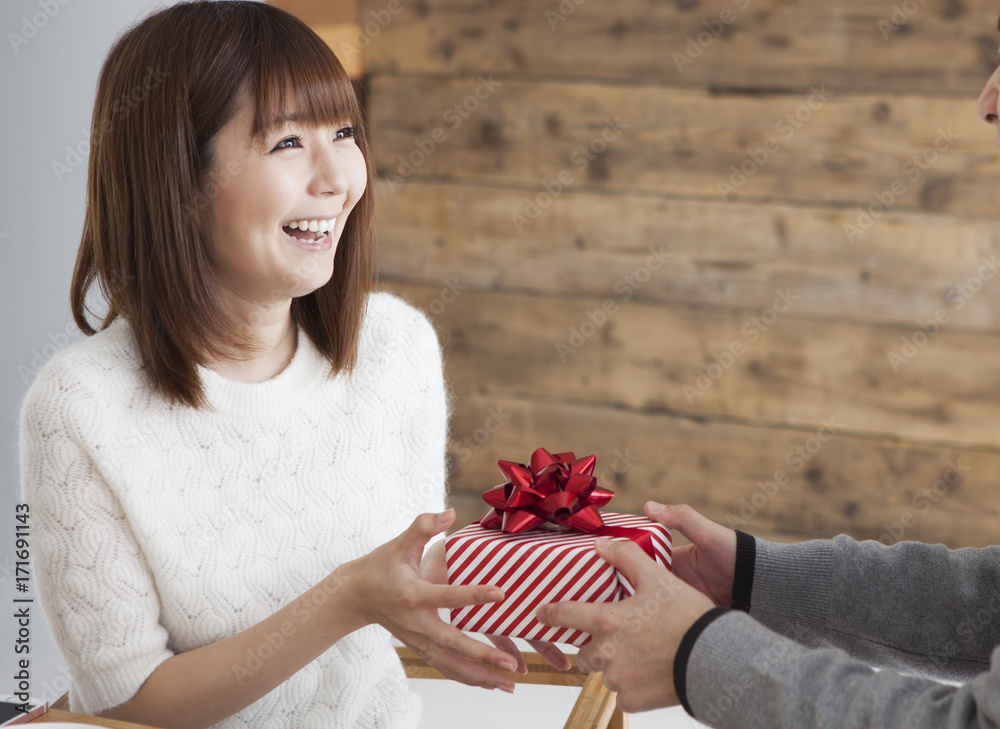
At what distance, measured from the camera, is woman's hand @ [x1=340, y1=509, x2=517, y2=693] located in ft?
3.38

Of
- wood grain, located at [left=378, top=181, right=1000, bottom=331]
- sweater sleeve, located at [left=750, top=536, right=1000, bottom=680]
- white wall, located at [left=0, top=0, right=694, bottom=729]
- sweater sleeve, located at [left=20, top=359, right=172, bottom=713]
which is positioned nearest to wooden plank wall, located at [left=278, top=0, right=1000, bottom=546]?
wood grain, located at [left=378, top=181, right=1000, bottom=331]

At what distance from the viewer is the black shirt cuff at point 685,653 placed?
948 mm

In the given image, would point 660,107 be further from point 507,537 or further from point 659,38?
point 507,537

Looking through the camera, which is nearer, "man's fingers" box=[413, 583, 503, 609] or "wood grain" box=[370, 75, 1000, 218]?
"man's fingers" box=[413, 583, 503, 609]

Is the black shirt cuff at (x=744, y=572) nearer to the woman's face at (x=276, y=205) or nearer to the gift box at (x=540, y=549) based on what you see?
the gift box at (x=540, y=549)

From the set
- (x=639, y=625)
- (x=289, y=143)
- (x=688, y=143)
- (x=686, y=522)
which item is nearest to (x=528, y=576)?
(x=639, y=625)

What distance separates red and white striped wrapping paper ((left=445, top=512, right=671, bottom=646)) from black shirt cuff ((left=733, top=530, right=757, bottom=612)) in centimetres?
16

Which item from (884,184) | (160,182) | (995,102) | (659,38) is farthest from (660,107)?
(160,182)

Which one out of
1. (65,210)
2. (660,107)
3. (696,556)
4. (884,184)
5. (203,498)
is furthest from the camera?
(660,107)

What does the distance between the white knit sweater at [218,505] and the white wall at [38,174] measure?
1.59 feet

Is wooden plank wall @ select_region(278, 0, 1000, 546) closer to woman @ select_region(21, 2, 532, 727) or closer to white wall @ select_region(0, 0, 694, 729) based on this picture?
white wall @ select_region(0, 0, 694, 729)

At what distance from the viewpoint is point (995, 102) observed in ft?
3.68

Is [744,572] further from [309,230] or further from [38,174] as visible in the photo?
[38,174]

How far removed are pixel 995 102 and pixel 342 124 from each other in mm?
827
